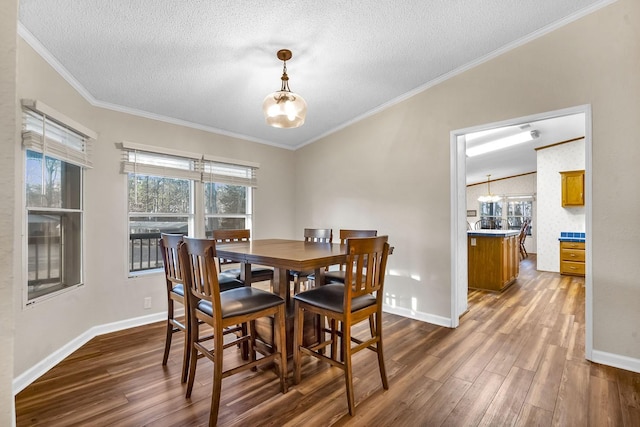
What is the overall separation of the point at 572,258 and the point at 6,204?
7.64 m

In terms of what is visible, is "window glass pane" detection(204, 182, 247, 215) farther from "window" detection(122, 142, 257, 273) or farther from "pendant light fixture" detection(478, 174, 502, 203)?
"pendant light fixture" detection(478, 174, 502, 203)

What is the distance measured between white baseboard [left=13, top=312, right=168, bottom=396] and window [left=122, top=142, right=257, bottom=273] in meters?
0.56

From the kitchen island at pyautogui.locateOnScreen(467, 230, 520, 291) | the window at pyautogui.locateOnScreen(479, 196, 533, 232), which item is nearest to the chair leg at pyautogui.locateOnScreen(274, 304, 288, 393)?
the kitchen island at pyautogui.locateOnScreen(467, 230, 520, 291)

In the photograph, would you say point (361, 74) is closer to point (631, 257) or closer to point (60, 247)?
point (631, 257)

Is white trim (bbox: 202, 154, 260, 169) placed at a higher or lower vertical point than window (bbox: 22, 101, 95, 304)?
higher

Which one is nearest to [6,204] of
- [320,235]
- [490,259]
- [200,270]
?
[200,270]

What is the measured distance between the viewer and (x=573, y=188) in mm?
5816

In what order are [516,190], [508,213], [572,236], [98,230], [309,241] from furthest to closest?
[508,213]
[516,190]
[572,236]
[309,241]
[98,230]

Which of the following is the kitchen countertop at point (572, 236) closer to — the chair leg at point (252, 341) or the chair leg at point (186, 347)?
the chair leg at point (252, 341)

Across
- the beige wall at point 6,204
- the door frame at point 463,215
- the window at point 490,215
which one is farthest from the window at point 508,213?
the beige wall at point 6,204

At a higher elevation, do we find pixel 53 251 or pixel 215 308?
pixel 53 251

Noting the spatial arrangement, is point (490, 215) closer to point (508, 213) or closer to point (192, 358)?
point (508, 213)

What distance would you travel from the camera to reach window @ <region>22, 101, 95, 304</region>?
86.6 inches

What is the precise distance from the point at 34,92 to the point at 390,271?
3754 millimetres
